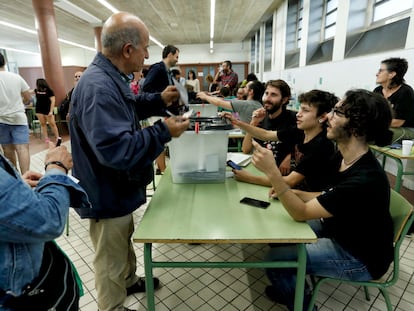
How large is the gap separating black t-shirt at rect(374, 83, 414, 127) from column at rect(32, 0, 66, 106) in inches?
249

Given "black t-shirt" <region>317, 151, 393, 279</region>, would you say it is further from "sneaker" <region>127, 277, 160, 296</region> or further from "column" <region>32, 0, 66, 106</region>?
"column" <region>32, 0, 66, 106</region>

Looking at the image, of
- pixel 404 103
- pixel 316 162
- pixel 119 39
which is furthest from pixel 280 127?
pixel 119 39

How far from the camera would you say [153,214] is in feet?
4.00

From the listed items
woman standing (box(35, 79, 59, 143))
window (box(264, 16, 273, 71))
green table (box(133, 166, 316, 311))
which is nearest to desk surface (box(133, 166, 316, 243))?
green table (box(133, 166, 316, 311))

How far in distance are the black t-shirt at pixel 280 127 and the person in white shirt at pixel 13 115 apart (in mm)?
2706

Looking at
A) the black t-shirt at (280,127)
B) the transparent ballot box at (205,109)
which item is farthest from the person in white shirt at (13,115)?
→ the black t-shirt at (280,127)

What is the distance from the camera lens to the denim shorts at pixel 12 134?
3008mm

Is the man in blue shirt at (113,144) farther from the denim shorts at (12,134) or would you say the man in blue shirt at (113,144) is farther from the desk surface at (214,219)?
the denim shorts at (12,134)

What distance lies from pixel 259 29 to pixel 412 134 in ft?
30.5

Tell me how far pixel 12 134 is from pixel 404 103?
4.11 m

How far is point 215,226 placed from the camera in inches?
44.1

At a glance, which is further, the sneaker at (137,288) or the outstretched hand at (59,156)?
the sneaker at (137,288)

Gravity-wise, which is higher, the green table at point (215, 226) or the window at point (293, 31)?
the window at point (293, 31)

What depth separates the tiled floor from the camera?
5.25ft
